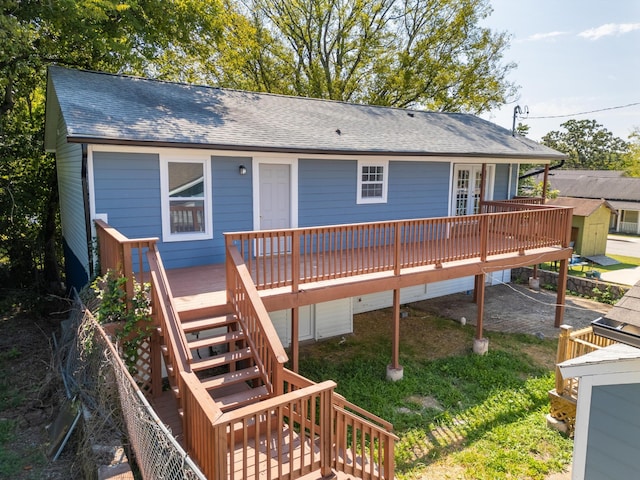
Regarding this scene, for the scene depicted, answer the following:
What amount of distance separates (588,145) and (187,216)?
77.8 metres

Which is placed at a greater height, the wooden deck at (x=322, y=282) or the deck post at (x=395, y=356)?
the wooden deck at (x=322, y=282)

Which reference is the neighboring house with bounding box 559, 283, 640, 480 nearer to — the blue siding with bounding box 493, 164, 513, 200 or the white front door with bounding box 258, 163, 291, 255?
the white front door with bounding box 258, 163, 291, 255

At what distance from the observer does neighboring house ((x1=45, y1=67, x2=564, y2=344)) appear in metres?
7.20

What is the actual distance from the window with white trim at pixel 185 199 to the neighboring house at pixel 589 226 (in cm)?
1883

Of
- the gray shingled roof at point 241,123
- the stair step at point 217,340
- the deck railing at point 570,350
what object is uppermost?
the gray shingled roof at point 241,123

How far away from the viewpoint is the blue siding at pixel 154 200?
23.2ft

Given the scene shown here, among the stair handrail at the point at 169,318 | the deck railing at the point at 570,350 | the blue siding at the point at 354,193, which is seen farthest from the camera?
the blue siding at the point at 354,193

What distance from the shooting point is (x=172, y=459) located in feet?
11.0

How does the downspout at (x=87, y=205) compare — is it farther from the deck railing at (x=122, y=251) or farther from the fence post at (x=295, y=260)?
the fence post at (x=295, y=260)

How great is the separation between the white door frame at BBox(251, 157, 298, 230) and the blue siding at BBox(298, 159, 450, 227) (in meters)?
0.15

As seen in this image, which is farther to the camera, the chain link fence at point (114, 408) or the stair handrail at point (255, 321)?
the stair handrail at point (255, 321)

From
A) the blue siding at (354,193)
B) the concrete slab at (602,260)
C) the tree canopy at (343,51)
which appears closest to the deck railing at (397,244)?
the blue siding at (354,193)

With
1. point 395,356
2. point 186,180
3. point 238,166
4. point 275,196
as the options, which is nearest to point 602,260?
point 395,356

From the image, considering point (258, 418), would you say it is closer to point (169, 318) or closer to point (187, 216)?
point (169, 318)
